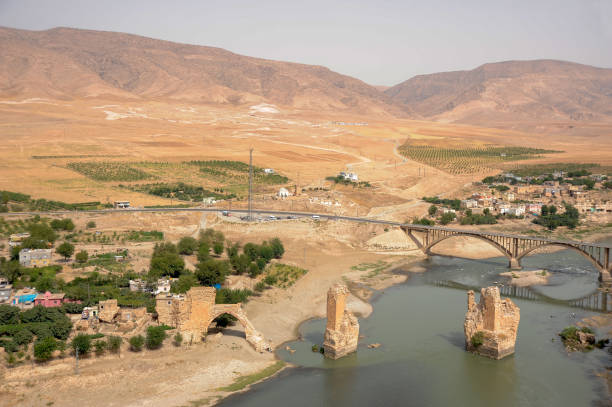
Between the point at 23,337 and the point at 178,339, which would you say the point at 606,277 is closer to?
the point at 178,339

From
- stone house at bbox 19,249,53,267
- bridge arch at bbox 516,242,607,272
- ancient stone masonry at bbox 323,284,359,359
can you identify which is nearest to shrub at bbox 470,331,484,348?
ancient stone masonry at bbox 323,284,359,359

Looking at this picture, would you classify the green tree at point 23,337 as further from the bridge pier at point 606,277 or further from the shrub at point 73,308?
the bridge pier at point 606,277

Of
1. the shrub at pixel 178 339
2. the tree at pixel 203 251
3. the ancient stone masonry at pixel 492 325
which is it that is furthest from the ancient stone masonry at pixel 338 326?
the tree at pixel 203 251

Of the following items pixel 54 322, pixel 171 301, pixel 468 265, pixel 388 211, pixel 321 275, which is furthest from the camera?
pixel 388 211

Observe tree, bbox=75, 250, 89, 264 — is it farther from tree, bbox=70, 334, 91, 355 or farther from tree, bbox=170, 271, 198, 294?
tree, bbox=70, 334, 91, 355

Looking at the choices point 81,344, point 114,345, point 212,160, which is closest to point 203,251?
point 114,345

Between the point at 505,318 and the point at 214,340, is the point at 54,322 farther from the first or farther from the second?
the point at 505,318

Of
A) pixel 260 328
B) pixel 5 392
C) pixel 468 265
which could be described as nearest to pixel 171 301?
pixel 260 328
